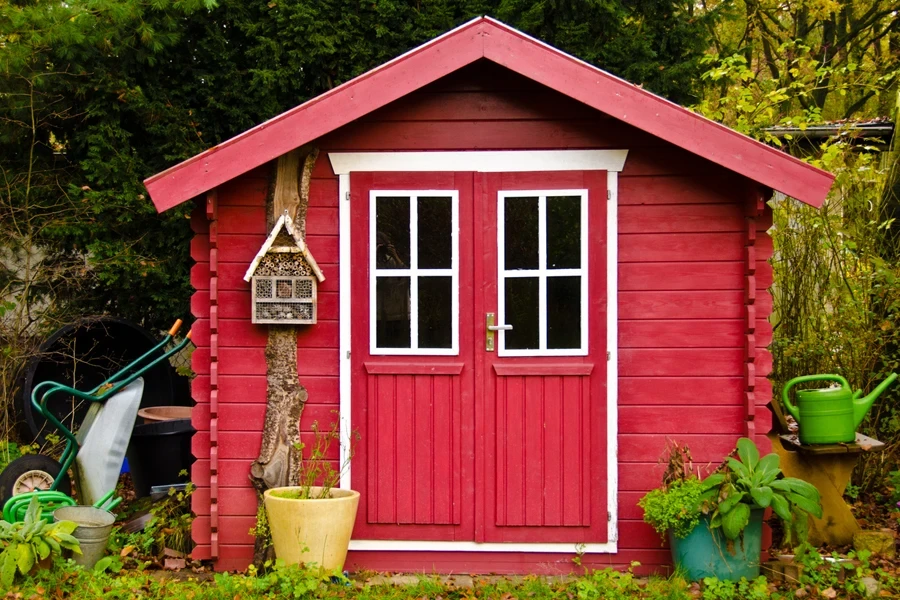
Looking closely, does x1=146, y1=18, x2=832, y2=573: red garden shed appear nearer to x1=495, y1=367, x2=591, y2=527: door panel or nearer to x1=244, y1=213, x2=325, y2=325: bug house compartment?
x1=495, y1=367, x2=591, y2=527: door panel

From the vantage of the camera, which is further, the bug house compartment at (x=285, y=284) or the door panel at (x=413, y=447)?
the door panel at (x=413, y=447)

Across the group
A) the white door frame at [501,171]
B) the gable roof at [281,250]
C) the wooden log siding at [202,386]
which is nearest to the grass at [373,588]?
the white door frame at [501,171]

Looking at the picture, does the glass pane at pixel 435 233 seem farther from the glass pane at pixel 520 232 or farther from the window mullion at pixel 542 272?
the window mullion at pixel 542 272

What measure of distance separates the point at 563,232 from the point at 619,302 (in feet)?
1.85

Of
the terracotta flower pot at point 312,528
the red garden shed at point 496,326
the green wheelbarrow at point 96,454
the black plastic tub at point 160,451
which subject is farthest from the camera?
the black plastic tub at point 160,451

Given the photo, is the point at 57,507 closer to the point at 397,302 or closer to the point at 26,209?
the point at 397,302

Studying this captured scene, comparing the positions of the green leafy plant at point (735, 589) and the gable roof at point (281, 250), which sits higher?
the gable roof at point (281, 250)

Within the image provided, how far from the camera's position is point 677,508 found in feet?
16.8

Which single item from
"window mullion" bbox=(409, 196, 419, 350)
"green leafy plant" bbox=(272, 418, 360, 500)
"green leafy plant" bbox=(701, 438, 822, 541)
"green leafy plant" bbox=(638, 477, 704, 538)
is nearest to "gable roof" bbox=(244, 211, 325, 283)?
"window mullion" bbox=(409, 196, 419, 350)

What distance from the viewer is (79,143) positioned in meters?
8.64

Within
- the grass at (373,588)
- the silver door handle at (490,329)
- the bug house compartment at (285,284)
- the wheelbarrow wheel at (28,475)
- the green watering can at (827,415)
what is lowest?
the grass at (373,588)

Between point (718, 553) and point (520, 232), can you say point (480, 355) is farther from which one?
point (718, 553)

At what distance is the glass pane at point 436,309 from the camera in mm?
5598

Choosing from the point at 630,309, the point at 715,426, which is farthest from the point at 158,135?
the point at 715,426
